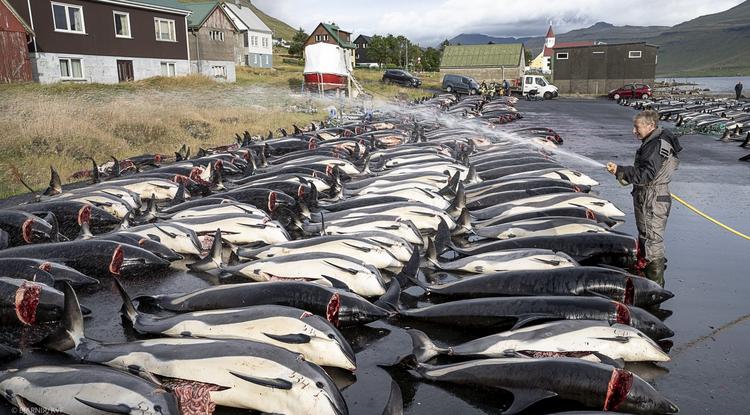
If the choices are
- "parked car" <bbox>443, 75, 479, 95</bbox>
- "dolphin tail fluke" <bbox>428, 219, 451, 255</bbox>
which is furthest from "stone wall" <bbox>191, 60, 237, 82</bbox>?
"dolphin tail fluke" <bbox>428, 219, 451, 255</bbox>

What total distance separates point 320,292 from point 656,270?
559cm

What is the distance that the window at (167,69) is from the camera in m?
46.5

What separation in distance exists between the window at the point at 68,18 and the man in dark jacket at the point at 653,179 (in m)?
39.9

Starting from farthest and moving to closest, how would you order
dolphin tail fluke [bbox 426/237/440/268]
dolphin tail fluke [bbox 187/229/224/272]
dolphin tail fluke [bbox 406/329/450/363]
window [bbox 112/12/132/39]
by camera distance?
window [bbox 112/12/132/39]
dolphin tail fluke [bbox 426/237/440/268]
dolphin tail fluke [bbox 187/229/224/272]
dolphin tail fluke [bbox 406/329/450/363]

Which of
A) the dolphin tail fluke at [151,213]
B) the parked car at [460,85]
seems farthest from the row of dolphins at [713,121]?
the dolphin tail fluke at [151,213]

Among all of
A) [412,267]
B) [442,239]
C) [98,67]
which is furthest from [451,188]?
[98,67]

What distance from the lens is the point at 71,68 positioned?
124 feet

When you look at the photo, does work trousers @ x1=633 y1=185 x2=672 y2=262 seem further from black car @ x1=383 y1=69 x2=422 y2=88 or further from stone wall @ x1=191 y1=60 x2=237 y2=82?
black car @ x1=383 y1=69 x2=422 y2=88

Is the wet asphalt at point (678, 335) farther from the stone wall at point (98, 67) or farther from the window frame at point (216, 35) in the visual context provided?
the window frame at point (216, 35)

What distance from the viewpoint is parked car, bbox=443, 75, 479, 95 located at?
6172cm

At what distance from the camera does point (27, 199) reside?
47.2 feet

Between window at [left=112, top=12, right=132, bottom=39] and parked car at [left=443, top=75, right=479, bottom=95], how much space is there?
35.3 m

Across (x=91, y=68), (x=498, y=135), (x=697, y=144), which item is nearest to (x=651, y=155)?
(x=498, y=135)

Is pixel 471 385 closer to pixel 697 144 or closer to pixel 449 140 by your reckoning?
pixel 449 140
